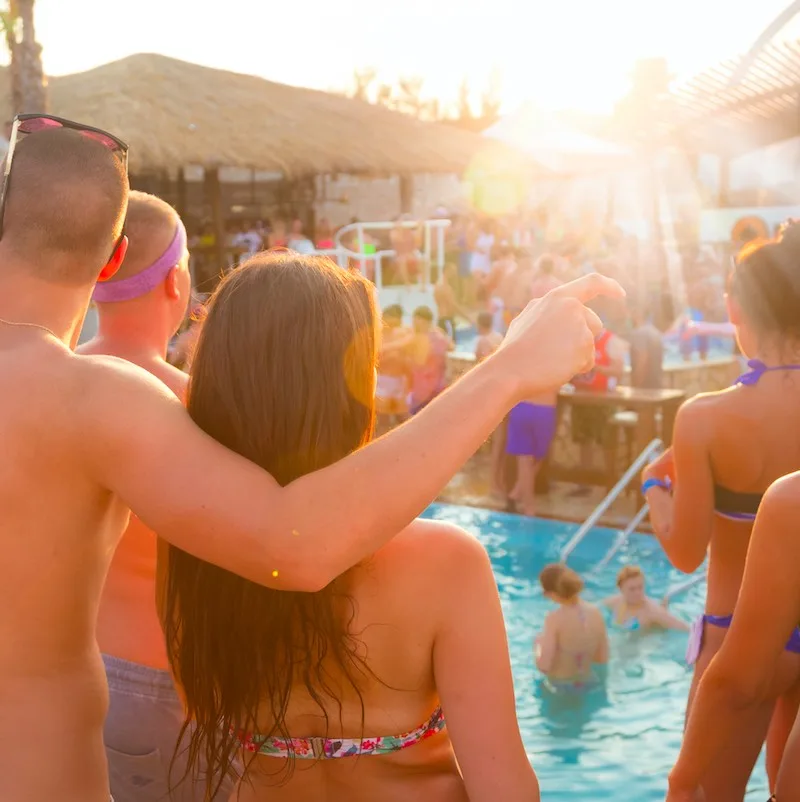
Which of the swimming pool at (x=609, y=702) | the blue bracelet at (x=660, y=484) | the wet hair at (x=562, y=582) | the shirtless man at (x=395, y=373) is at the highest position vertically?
the blue bracelet at (x=660, y=484)

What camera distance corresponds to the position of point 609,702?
6582mm

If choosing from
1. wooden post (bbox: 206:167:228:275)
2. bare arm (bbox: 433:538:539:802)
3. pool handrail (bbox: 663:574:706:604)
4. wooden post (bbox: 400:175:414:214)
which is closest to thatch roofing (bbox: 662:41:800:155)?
wooden post (bbox: 400:175:414:214)

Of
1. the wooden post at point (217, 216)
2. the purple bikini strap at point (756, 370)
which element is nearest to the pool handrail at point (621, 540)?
the purple bikini strap at point (756, 370)

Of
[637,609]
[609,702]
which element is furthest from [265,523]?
[637,609]

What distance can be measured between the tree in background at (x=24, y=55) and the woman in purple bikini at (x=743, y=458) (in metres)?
11.4

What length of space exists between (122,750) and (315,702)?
1109mm

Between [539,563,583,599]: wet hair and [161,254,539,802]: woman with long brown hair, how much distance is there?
464cm

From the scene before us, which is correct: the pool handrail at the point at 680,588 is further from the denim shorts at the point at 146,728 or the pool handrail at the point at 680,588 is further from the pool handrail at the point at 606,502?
the denim shorts at the point at 146,728

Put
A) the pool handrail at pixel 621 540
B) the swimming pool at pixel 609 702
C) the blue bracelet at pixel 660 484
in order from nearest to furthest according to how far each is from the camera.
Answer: the blue bracelet at pixel 660 484 → the swimming pool at pixel 609 702 → the pool handrail at pixel 621 540

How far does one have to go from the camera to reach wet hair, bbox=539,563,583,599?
616 cm

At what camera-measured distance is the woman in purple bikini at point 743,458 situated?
256 centimetres

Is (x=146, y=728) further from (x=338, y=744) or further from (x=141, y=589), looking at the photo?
(x=338, y=744)

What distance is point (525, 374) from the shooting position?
146cm

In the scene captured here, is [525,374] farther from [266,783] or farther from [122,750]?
[122,750]
